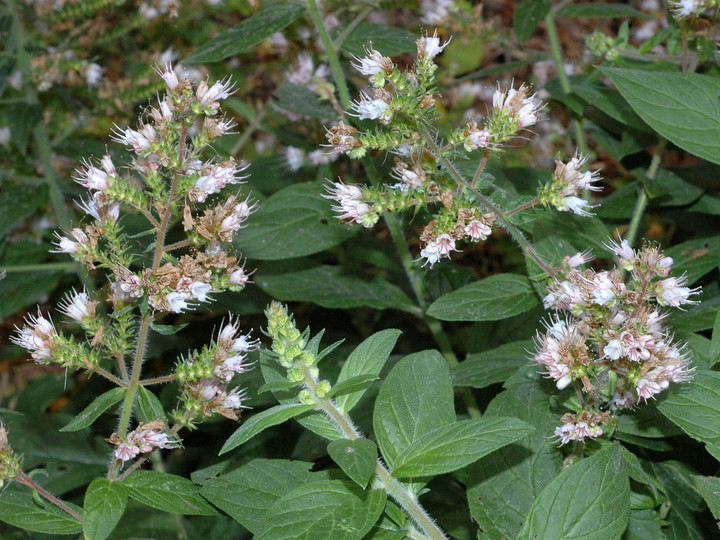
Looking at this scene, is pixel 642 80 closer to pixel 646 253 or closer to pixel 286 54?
pixel 646 253

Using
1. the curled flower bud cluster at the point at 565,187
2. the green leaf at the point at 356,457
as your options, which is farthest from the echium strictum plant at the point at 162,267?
the curled flower bud cluster at the point at 565,187

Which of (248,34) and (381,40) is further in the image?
(381,40)

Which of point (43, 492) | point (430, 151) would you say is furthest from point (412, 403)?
point (43, 492)

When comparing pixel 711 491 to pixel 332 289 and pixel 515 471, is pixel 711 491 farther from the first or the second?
pixel 332 289

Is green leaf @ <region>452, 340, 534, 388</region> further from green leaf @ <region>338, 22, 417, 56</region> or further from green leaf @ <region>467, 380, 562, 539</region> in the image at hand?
green leaf @ <region>338, 22, 417, 56</region>

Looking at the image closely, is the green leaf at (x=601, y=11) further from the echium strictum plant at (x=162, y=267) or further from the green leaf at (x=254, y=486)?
the green leaf at (x=254, y=486)

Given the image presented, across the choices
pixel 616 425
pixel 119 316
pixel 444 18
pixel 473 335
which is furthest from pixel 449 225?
pixel 444 18

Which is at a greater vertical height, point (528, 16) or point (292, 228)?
point (528, 16)
